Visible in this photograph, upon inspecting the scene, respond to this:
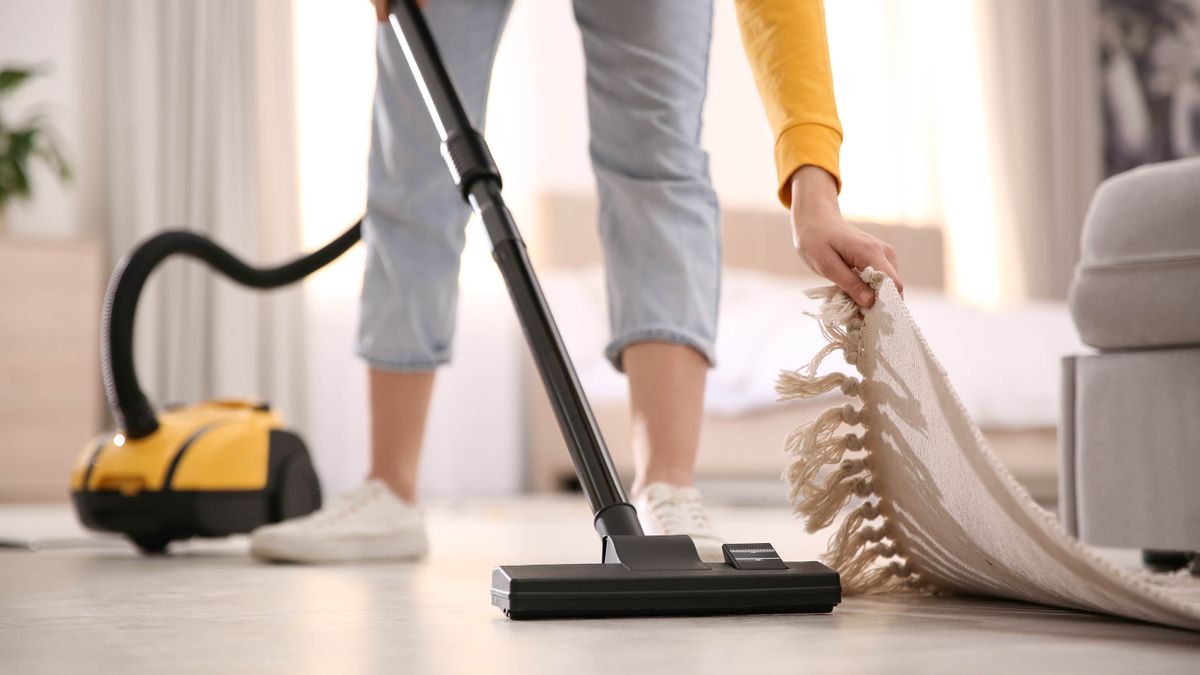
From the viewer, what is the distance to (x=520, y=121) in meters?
4.21

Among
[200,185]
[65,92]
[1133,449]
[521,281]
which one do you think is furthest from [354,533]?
[65,92]

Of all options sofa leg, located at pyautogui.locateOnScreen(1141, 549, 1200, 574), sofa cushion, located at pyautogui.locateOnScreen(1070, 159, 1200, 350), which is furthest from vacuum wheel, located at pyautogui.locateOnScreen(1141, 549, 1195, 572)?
sofa cushion, located at pyautogui.locateOnScreen(1070, 159, 1200, 350)

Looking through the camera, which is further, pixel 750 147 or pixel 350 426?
pixel 750 147

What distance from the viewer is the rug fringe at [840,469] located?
90 cm

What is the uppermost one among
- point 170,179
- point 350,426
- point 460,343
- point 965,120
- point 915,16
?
→ point 915,16

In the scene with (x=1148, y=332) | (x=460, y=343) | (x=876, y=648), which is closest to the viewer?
(x=876, y=648)

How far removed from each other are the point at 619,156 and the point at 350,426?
2.84m

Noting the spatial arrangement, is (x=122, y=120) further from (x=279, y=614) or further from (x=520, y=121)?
(x=279, y=614)

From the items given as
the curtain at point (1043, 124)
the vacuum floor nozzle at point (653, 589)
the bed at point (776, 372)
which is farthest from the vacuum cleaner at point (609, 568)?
the curtain at point (1043, 124)

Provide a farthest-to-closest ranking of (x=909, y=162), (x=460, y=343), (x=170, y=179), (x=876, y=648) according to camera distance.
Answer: (x=909, y=162) → (x=460, y=343) → (x=170, y=179) → (x=876, y=648)

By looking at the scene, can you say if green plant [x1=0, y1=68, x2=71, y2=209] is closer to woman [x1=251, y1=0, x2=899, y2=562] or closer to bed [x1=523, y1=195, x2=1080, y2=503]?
bed [x1=523, y1=195, x2=1080, y2=503]

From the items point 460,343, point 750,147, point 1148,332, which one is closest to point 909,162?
point 750,147

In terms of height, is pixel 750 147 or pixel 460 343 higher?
pixel 750 147

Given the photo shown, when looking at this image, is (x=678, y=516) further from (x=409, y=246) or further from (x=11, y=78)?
(x=11, y=78)
